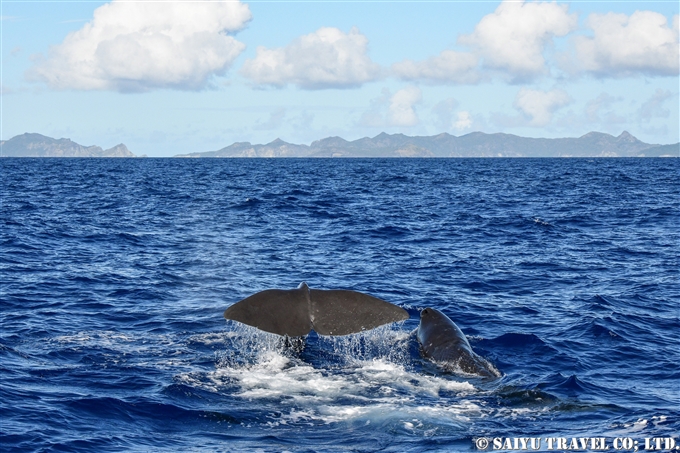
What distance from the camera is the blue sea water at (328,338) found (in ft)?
34.7

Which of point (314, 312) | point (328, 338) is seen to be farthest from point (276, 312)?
point (328, 338)

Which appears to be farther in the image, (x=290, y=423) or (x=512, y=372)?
(x=512, y=372)

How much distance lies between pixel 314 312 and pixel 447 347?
3239 millimetres

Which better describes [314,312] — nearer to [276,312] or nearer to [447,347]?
[276,312]

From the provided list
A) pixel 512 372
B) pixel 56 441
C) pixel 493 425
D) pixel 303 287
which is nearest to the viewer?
pixel 56 441

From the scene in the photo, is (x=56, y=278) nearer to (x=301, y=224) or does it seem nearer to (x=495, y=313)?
(x=495, y=313)

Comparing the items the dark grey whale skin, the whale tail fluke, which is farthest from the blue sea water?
the whale tail fluke

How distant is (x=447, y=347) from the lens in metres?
14.0

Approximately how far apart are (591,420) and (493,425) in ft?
5.19

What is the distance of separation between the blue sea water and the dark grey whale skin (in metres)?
0.31

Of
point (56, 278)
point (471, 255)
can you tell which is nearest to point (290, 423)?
point (56, 278)

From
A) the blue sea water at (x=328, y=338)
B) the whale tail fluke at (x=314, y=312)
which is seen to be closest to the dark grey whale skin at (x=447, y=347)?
the blue sea water at (x=328, y=338)

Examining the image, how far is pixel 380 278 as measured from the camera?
21.4 meters

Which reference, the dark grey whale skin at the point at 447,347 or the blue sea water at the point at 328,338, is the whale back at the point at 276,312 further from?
the dark grey whale skin at the point at 447,347
